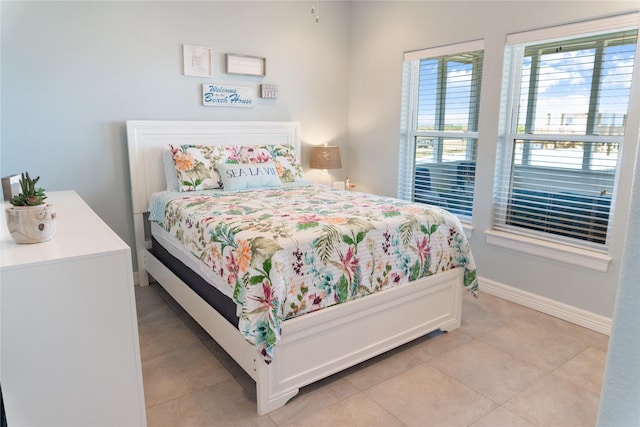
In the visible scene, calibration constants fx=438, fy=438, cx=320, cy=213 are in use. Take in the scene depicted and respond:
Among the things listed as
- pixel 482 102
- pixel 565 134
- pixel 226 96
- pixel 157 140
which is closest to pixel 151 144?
pixel 157 140

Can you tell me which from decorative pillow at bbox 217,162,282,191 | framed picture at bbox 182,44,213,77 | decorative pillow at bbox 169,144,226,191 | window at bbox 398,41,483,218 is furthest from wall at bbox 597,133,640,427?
framed picture at bbox 182,44,213,77

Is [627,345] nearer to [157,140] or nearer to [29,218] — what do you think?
[29,218]

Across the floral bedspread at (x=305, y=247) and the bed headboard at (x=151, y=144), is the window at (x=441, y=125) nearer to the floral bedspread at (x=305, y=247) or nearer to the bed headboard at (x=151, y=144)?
the floral bedspread at (x=305, y=247)

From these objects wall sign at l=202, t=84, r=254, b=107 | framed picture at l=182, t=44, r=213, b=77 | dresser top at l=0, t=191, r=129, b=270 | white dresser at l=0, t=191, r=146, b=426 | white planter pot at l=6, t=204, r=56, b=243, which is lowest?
white dresser at l=0, t=191, r=146, b=426

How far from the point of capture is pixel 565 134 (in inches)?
120

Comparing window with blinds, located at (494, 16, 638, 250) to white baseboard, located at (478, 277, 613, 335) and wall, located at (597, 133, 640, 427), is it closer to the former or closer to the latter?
white baseboard, located at (478, 277, 613, 335)

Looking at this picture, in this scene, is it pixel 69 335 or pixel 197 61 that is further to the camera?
pixel 197 61

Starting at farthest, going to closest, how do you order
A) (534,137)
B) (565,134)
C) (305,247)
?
(534,137), (565,134), (305,247)

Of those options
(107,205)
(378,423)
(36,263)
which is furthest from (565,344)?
(107,205)

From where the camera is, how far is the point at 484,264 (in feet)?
11.8

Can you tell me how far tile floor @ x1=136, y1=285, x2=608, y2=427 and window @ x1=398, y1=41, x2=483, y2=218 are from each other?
1.38 m

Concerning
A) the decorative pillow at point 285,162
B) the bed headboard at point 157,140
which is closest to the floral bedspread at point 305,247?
the bed headboard at point 157,140

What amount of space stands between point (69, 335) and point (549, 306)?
302cm

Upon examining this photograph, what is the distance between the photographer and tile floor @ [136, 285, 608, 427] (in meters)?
2.01
